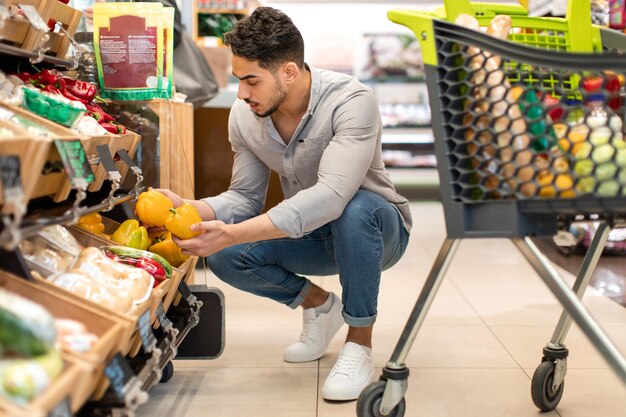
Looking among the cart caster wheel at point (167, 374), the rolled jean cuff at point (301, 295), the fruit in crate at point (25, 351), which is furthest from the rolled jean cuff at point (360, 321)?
the fruit in crate at point (25, 351)

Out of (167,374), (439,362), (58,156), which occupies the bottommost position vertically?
(439,362)

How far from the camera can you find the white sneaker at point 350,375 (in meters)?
2.33

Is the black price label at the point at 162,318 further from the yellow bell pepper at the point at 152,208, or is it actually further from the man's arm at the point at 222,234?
the yellow bell pepper at the point at 152,208

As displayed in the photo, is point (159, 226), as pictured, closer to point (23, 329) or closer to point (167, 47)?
point (167, 47)

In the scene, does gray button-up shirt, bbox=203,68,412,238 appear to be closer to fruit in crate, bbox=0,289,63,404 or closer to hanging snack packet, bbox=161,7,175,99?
hanging snack packet, bbox=161,7,175,99

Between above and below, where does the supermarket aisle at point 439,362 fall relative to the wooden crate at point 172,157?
below

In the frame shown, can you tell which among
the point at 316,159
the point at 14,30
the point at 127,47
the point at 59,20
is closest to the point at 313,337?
the point at 316,159

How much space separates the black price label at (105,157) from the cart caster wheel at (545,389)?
122cm

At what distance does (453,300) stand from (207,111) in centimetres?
196

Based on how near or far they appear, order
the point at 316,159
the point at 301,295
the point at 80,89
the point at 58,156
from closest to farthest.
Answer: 1. the point at 58,156
2. the point at 80,89
3. the point at 316,159
4. the point at 301,295

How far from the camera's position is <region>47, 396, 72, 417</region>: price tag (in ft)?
3.92

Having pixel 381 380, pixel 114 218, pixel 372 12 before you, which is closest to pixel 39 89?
pixel 114 218

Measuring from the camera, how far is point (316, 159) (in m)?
2.47

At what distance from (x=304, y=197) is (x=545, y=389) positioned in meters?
0.82
